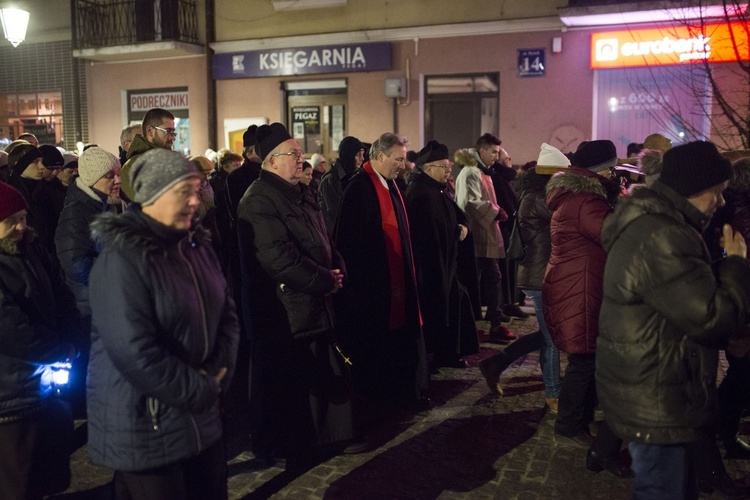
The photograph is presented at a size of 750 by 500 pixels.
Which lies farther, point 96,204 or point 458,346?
point 458,346

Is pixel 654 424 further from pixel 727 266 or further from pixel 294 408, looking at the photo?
pixel 294 408

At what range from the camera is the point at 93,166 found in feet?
16.1

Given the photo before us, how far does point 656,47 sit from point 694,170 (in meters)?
10.5

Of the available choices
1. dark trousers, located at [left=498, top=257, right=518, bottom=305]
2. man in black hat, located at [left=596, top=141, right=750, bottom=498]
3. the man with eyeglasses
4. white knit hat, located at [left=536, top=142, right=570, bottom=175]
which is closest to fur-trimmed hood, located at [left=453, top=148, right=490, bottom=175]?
dark trousers, located at [left=498, top=257, right=518, bottom=305]

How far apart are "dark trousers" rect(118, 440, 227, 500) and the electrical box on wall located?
1191 cm

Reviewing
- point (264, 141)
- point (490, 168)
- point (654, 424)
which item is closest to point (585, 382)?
point (654, 424)

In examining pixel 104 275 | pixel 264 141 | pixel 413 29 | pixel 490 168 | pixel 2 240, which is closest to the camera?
pixel 104 275

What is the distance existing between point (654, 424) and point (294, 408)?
2445 millimetres

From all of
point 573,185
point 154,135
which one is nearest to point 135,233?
point 573,185

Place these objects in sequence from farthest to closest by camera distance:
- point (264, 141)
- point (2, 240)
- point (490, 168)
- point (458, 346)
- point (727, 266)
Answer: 1. point (490, 168)
2. point (458, 346)
3. point (264, 141)
4. point (2, 240)
5. point (727, 266)

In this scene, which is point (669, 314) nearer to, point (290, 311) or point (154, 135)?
point (290, 311)

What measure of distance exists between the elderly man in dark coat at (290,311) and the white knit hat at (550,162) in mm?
2025

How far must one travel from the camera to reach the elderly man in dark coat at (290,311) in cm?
449

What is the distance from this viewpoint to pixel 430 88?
47.6 ft
